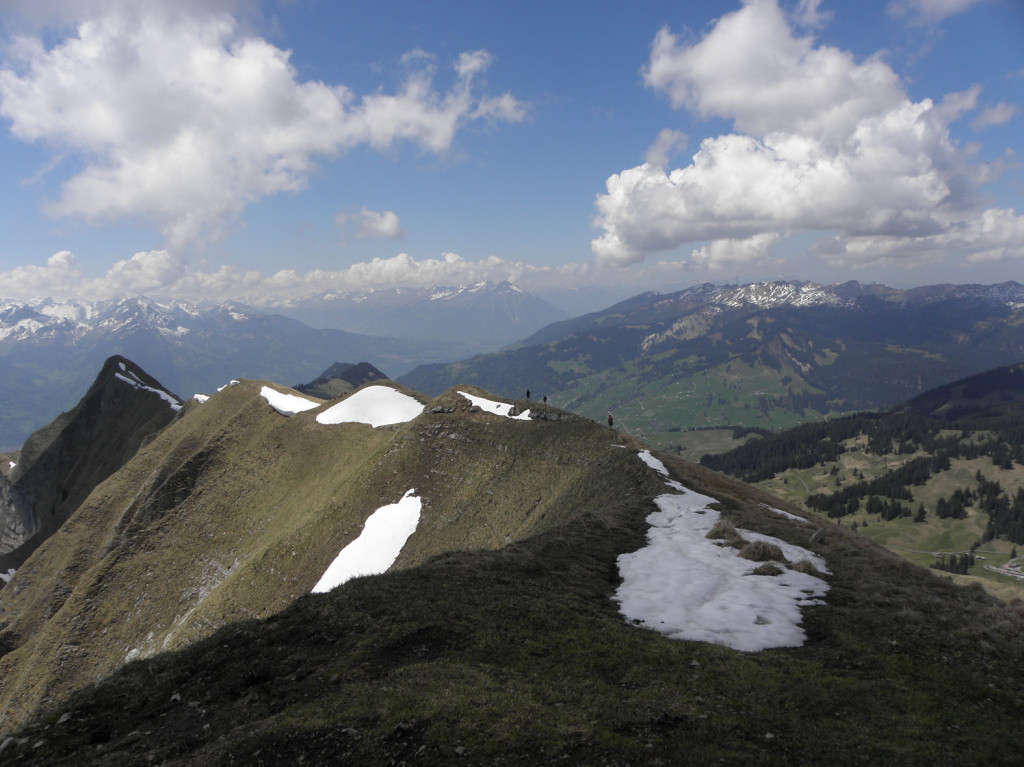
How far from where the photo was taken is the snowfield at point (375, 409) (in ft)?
238

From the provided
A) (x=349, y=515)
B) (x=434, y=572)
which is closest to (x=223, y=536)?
(x=349, y=515)

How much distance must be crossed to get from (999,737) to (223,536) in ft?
245

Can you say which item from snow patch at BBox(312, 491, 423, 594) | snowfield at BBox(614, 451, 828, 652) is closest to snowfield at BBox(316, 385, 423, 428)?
snow patch at BBox(312, 491, 423, 594)

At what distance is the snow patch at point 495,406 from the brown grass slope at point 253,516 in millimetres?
1350

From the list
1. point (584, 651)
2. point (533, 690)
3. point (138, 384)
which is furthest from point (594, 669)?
point (138, 384)

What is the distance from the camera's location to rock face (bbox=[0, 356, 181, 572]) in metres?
109

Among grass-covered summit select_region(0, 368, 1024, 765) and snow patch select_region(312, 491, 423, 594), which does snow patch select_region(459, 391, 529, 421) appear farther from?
grass-covered summit select_region(0, 368, 1024, 765)

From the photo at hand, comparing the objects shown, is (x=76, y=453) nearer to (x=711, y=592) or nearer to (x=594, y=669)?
(x=711, y=592)

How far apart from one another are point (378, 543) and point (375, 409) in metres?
31.8

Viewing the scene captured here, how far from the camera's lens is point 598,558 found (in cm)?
2250

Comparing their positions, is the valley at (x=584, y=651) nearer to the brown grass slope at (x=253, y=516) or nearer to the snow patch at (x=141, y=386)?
the brown grass slope at (x=253, y=516)

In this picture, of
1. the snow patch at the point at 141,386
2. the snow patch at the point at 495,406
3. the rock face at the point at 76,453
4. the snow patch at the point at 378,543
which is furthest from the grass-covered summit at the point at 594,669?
the snow patch at the point at 141,386

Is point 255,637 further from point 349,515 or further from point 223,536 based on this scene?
point 223,536

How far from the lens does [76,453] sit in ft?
383
